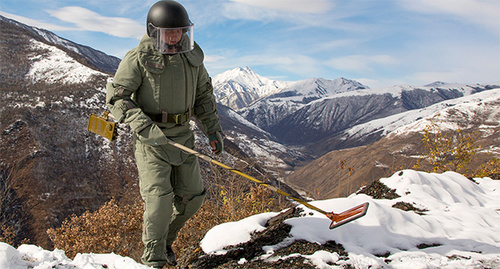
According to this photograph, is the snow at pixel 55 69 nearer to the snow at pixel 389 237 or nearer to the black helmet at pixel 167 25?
the black helmet at pixel 167 25

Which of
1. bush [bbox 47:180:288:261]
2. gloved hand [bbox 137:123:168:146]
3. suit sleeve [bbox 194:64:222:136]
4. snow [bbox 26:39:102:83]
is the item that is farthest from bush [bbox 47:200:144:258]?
snow [bbox 26:39:102:83]

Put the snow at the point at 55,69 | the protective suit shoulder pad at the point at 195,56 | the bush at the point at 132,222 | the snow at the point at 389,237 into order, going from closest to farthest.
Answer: the snow at the point at 389,237 → the protective suit shoulder pad at the point at 195,56 → the bush at the point at 132,222 → the snow at the point at 55,69

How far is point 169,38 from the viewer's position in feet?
13.4

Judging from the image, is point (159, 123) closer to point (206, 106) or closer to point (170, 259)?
point (206, 106)

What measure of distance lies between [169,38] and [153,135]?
116 cm

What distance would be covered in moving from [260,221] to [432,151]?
10208 millimetres

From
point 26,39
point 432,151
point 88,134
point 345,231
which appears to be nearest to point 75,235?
point 345,231

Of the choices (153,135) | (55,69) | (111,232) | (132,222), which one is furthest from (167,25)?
(55,69)

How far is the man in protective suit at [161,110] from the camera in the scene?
4031 millimetres

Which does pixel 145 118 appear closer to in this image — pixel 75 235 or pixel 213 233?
pixel 213 233

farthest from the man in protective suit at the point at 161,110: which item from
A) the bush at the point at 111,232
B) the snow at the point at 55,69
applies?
the snow at the point at 55,69

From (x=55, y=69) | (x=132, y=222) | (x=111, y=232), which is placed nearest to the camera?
(x=132, y=222)

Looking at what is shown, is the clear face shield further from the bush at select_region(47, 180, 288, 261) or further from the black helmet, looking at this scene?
the bush at select_region(47, 180, 288, 261)

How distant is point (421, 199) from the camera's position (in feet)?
21.2
